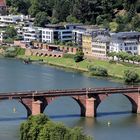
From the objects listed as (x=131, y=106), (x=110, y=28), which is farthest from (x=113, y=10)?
(x=131, y=106)

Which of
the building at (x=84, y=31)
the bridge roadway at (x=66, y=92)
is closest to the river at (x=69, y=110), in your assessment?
the bridge roadway at (x=66, y=92)

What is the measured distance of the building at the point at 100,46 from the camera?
92.2 m

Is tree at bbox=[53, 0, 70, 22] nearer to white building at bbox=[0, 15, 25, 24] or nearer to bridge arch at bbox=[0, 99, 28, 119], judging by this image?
white building at bbox=[0, 15, 25, 24]

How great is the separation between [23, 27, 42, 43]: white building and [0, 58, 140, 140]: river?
21.8m

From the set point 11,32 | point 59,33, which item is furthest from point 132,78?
point 11,32

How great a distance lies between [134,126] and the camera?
183 feet

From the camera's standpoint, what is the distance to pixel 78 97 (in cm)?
5984

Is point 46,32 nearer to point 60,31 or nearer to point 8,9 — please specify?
point 60,31

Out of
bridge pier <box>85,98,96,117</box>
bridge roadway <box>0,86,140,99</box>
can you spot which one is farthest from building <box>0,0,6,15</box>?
bridge pier <box>85,98,96,117</box>

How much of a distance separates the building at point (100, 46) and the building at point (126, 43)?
2.22ft

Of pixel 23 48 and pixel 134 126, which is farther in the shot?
pixel 23 48

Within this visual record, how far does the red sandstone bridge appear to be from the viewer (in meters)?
58.0

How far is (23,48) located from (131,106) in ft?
136

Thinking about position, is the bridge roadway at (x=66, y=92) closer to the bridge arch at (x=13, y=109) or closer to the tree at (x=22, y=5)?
the bridge arch at (x=13, y=109)
